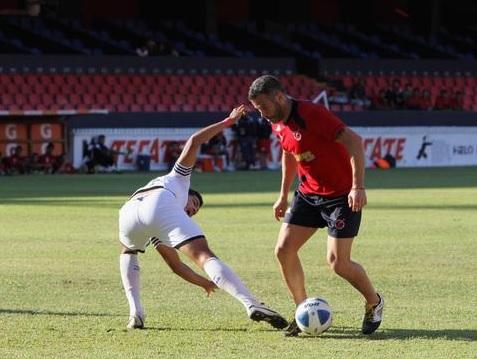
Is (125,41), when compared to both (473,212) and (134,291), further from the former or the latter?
(134,291)

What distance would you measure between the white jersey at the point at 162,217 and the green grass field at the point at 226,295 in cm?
73

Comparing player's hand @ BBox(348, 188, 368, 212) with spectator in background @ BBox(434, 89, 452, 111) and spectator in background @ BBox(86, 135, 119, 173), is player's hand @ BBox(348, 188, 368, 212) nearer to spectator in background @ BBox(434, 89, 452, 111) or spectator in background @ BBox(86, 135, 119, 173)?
spectator in background @ BBox(86, 135, 119, 173)

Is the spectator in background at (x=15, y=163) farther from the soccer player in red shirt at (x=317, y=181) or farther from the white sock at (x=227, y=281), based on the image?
the white sock at (x=227, y=281)

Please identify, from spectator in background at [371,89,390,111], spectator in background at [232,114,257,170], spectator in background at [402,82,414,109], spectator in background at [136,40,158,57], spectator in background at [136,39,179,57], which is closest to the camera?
spectator in background at [232,114,257,170]

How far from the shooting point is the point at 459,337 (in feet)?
33.1

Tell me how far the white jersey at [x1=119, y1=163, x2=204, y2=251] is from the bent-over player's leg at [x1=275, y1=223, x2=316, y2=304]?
2.28 ft

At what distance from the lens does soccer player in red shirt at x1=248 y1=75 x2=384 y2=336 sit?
9.89m

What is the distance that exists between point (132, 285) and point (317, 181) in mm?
1700

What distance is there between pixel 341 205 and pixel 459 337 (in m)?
1.32

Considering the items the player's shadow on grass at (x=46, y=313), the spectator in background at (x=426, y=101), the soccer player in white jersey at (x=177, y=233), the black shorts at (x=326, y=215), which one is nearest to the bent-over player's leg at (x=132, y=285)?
the soccer player in white jersey at (x=177, y=233)

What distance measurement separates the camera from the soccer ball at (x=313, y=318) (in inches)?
396

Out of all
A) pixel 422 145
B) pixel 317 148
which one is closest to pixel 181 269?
pixel 317 148

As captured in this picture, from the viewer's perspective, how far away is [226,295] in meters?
12.9

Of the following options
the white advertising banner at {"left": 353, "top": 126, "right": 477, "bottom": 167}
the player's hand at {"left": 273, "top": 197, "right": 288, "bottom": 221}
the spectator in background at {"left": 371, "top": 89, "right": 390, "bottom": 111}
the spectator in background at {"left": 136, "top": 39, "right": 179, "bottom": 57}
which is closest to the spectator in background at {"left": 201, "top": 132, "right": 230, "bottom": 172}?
the white advertising banner at {"left": 353, "top": 126, "right": 477, "bottom": 167}
